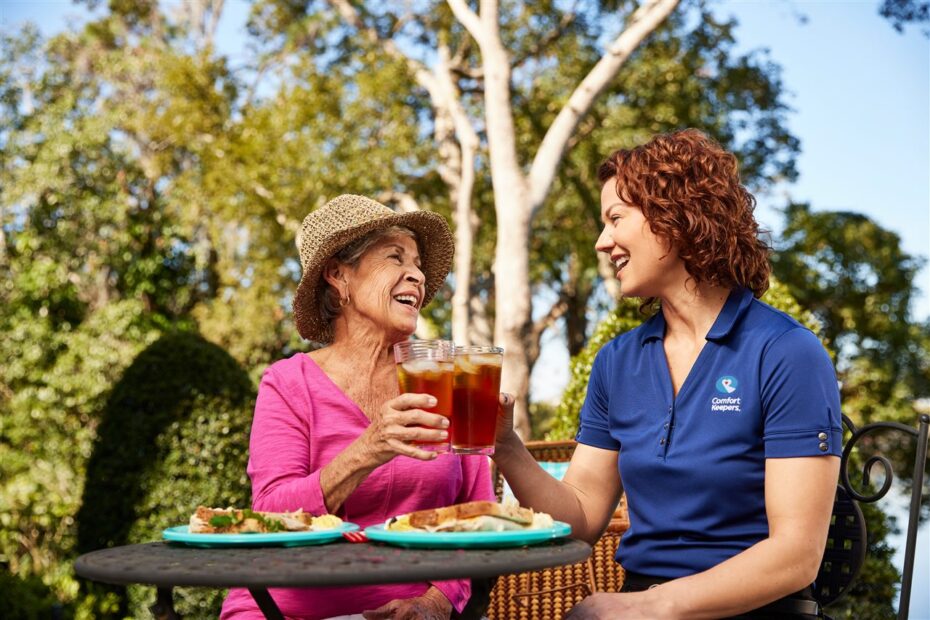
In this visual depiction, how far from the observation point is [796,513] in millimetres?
2008

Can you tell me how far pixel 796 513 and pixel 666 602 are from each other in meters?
0.31

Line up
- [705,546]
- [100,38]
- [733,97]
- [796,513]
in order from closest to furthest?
[796,513]
[705,546]
[733,97]
[100,38]

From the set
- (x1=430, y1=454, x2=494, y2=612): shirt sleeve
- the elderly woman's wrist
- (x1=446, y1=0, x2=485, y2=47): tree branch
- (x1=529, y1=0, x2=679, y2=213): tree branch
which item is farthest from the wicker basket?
(x1=446, y1=0, x2=485, y2=47): tree branch

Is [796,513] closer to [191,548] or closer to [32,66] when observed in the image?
[191,548]

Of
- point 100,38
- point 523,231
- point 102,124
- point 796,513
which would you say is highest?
point 100,38

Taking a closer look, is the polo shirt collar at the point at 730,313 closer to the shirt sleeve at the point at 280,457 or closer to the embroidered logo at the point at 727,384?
Result: the embroidered logo at the point at 727,384

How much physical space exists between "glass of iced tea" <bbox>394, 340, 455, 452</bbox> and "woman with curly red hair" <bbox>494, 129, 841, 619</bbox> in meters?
0.31

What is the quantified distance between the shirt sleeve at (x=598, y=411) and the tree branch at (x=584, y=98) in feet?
31.2

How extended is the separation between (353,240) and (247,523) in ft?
3.36

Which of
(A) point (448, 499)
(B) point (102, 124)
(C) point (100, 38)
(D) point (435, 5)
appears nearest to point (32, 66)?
(C) point (100, 38)

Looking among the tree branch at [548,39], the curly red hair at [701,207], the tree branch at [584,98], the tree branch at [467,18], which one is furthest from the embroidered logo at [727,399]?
the tree branch at [548,39]

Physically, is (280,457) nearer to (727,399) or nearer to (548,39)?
(727,399)

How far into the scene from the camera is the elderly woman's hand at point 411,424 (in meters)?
1.89

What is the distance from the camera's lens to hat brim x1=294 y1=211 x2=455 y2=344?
2688 mm
